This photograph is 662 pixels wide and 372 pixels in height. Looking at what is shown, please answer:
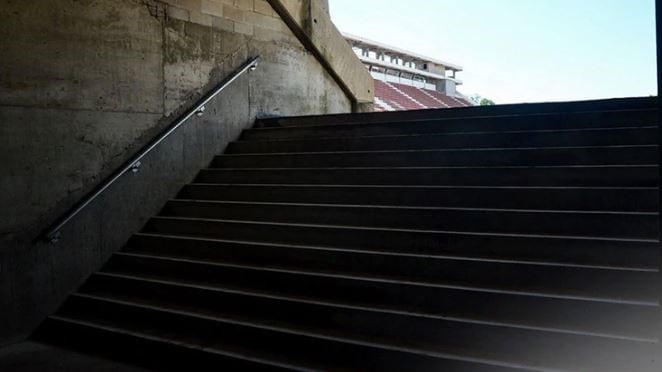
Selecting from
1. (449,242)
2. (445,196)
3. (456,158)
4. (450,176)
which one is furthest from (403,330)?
(456,158)

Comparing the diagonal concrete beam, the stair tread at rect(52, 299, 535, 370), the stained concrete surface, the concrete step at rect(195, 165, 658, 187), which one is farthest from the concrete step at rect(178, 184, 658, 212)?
the diagonal concrete beam

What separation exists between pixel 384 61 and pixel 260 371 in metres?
15.0

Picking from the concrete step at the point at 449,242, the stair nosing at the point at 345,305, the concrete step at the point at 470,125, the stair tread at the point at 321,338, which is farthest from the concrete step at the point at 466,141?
the stair tread at the point at 321,338

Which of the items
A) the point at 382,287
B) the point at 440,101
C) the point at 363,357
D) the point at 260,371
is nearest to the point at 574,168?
the point at 382,287

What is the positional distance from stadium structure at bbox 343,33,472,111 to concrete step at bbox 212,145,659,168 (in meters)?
6.28

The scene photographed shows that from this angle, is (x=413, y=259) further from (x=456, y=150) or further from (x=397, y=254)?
(x=456, y=150)

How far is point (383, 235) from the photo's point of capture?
3.75m

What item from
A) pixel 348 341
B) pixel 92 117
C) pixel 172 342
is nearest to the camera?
pixel 348 341

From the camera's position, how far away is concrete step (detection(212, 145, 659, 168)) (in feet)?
12.4

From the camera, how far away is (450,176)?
4191mm

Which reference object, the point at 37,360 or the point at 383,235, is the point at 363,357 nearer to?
the point at 383,235

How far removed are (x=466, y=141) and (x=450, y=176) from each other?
0.45 m

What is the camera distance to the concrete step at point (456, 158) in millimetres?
3789

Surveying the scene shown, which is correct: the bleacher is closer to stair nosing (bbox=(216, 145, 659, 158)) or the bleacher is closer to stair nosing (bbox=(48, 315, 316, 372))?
stair nosing (bbox=(216, 145, 659, 158))
